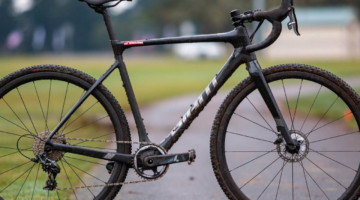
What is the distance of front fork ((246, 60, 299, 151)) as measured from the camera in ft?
14.7

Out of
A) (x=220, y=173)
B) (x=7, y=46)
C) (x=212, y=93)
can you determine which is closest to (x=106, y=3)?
(x=212, y=93)

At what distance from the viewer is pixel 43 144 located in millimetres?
4543

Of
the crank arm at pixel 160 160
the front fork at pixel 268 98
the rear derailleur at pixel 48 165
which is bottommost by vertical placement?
the rear derailleur at pixel 48 165

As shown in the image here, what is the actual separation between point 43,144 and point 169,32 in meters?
87.4

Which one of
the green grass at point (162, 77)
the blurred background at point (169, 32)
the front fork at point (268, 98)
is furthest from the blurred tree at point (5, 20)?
the front fork at point (268, 98)

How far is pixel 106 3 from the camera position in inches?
178

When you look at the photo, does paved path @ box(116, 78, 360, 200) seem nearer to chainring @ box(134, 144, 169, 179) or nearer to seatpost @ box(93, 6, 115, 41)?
chainring @ box(134, 144, 169, 179)

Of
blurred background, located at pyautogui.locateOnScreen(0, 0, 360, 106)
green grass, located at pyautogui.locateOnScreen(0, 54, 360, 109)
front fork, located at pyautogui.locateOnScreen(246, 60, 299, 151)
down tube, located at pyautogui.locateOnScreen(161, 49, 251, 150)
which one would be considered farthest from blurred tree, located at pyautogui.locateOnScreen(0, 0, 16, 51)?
front fork, located at pyautogui.locateOnScreen(246, 60, 299, 151)

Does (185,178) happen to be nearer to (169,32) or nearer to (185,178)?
(185,178)

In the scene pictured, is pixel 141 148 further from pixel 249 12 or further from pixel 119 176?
pixel 249 12

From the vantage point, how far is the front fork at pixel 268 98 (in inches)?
177

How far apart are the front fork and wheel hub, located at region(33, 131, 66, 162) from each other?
1.20 meters

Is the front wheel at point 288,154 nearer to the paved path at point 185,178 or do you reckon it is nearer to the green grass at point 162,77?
the paved path at point 185,178

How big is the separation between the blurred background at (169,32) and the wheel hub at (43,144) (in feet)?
123
